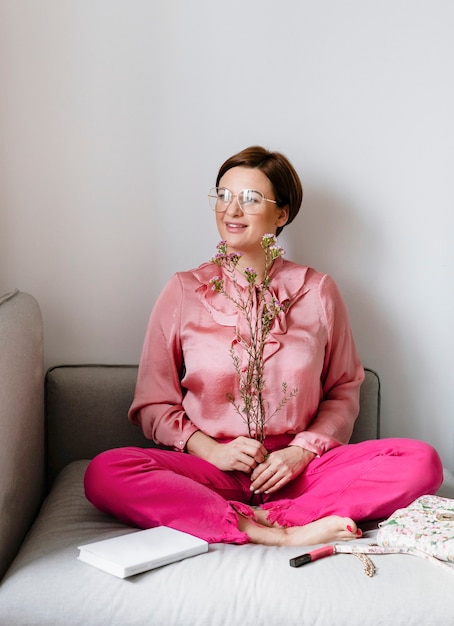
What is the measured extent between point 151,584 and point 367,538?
562 mm

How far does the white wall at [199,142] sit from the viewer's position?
8.80 feet

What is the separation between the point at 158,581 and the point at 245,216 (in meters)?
1.06

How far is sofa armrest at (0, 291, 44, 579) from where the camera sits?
1.96 m

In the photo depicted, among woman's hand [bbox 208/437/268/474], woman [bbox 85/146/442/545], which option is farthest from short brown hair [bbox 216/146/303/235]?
woman's hand [bbox 208/437/268/474]

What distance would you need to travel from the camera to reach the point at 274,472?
7.53 feet

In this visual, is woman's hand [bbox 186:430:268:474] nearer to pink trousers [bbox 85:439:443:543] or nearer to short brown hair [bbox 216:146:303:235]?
pink trousers [bbox 85:439:443:543]

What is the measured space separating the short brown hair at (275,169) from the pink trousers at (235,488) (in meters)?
0.73

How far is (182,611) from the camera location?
175cm

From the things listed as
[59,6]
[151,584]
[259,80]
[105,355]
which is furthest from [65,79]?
[151,584]

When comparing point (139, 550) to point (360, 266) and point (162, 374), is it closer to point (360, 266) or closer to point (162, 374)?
point (162, 374)

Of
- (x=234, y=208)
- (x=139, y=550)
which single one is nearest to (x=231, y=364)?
(x=234, y=208)

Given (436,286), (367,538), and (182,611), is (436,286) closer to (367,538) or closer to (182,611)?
(367,538)

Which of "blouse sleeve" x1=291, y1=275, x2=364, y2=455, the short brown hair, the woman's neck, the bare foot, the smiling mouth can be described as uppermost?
the short brown hair

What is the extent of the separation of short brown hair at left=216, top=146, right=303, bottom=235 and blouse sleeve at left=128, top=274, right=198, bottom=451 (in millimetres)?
371
